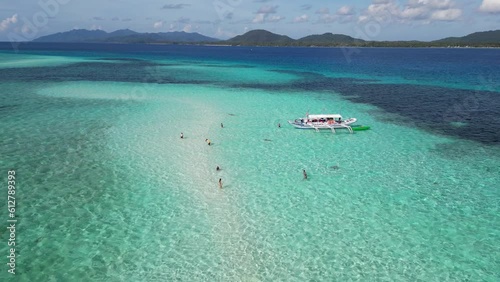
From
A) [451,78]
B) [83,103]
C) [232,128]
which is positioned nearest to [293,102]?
[232,128]

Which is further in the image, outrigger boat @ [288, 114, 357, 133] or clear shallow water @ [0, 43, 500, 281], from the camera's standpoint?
outrigger boat @ [288, 114, 357, 133]

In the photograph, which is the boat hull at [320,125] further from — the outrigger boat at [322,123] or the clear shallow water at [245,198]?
the clear shallow water at [245,198]

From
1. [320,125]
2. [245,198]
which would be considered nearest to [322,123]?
[320,125]

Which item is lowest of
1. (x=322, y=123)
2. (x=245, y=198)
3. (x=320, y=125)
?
(x=245, y=198)

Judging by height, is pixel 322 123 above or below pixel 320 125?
above

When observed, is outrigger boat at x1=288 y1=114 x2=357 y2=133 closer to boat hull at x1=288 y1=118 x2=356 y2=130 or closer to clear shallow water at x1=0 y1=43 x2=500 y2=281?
boat hull at x1=288 y1=118 x2=356 y2=130

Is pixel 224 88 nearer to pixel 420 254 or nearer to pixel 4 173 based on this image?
pixel 4 173

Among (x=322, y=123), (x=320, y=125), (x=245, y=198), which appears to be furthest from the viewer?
(x=322, y=123)

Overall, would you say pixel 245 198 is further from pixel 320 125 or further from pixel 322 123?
pixel 322 123

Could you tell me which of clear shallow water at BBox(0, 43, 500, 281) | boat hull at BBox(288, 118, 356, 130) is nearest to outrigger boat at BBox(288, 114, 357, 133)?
boat hull at BBox(288, 118, 356, 130)
